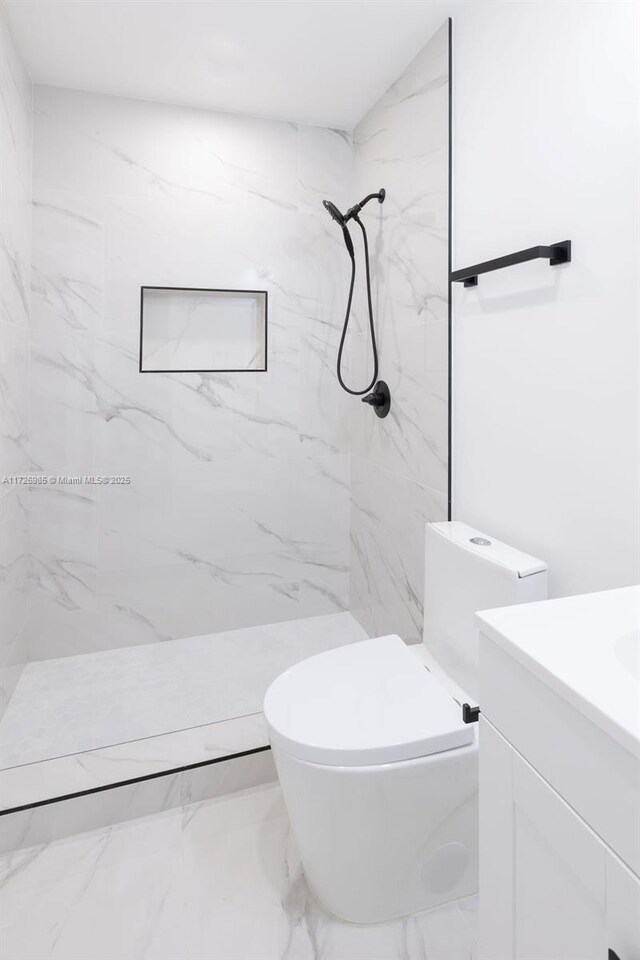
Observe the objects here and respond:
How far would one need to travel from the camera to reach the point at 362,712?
1231mm

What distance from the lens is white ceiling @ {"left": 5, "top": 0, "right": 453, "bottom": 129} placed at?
169 centimetres

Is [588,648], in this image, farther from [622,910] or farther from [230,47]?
[230,47]

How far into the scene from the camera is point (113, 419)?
7.48 feet

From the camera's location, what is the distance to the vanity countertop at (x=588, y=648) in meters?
0.57

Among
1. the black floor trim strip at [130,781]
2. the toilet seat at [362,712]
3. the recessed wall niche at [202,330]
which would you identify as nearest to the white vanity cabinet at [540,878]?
the toilet seat at [362,712]

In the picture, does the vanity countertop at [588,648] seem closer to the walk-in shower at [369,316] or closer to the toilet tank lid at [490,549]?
the toilet tank lid at [490,549]

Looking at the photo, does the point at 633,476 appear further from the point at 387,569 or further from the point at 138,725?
the point at 138,725

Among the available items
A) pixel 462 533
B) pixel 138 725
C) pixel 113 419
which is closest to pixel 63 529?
pixel 113 419

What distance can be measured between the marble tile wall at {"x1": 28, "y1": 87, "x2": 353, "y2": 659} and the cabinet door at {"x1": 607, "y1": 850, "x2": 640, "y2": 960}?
206 centimetres

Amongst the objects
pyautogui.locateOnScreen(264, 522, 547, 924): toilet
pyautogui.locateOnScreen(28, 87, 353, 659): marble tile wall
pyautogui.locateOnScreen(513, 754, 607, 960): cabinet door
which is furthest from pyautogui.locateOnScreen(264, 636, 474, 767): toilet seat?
pyautogui.locateOnScreen(28, 87, 353, 659): marble tile wall

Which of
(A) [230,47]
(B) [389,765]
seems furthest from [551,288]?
(A) [230,47]

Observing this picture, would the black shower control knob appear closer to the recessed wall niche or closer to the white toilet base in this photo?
the recessed wall niche

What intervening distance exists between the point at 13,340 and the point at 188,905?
1.80 metres

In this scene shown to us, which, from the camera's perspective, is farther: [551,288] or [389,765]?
[551,288]
